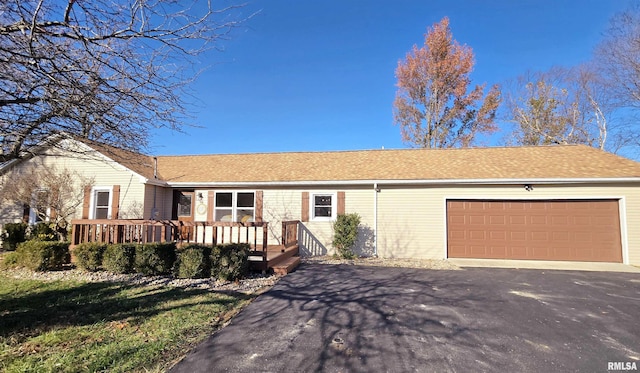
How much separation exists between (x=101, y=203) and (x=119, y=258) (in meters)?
5.70

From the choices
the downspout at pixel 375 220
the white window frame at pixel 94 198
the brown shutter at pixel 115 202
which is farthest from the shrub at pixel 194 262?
the white window frame at pixel 94 198

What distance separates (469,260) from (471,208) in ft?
5.67

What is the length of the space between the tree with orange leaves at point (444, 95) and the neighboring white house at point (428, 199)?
817 centimetres

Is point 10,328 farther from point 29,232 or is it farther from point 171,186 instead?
point 29,232

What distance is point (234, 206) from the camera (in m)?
11.6

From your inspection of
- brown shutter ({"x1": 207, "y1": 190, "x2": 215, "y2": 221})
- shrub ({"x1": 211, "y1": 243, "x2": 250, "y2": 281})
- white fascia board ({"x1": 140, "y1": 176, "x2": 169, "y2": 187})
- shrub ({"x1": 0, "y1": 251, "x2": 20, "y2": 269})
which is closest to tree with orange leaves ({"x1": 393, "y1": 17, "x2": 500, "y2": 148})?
brown shutter ({"x1": 207, "y1": 190, "x2": 215, "y2": 221})

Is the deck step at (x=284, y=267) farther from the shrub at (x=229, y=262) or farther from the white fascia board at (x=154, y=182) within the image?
the white fascia board at (x=154, y=182)

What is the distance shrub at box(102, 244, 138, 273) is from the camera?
7.23 m

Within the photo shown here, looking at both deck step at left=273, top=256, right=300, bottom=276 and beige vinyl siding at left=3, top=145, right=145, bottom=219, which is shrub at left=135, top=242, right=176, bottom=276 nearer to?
deck step at left=273, top=256, right=300, bottom=276

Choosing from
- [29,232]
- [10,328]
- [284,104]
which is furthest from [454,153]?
[29,232]

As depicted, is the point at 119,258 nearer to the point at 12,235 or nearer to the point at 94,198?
the point at 94,198

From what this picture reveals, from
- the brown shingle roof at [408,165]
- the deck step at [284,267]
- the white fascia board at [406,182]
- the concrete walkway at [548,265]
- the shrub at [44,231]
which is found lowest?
the concrete walkway at [548,265]

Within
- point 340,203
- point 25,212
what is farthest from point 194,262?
point 25,212

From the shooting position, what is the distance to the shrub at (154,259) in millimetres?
7086
